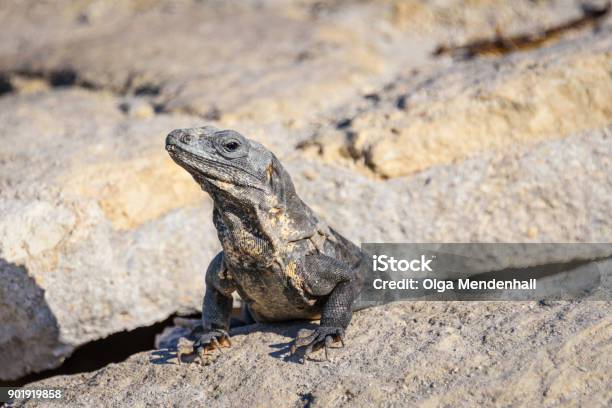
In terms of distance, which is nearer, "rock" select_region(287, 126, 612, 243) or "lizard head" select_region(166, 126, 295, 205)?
"lizard head" select_region(166, 126, 295, 205)

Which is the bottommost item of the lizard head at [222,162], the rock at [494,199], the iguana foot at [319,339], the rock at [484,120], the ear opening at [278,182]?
the rock at [494,199]

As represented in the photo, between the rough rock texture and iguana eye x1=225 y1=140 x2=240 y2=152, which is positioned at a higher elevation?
iguana eye x1=225 y1=140 x2=240 y2=152

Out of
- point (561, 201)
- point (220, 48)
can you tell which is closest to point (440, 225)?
point (561, 201)

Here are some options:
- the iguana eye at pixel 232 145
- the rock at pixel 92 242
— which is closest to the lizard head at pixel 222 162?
the iguana eye at pixel 232 145

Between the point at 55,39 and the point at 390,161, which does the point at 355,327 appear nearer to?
the point at 390,161

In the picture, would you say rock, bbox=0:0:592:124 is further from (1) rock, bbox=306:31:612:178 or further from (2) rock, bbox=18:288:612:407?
(2) rock, bbox=18:288:612:407

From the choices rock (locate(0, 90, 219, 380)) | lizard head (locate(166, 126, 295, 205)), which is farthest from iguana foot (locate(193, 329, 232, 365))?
rock (locate(0, 90, 219, 380))

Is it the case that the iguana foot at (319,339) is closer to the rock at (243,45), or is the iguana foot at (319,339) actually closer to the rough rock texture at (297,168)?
the rough rock texture at (297,168)
